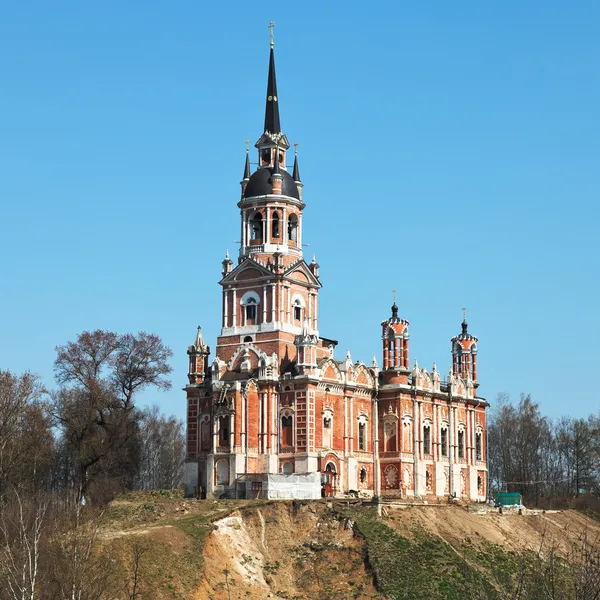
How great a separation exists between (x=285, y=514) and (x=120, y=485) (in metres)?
15.1

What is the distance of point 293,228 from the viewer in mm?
77000

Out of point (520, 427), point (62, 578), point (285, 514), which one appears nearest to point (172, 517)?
point (285, 514)

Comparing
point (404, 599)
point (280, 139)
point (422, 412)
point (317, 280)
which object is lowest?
point (404, 599)

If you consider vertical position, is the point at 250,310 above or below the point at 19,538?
above

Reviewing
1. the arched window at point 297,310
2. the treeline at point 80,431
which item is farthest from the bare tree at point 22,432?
the arched window at point 297,310

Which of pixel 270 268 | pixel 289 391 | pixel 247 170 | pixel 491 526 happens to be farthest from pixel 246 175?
pixel 491 526

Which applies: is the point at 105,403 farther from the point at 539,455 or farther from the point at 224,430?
the point at 539,455

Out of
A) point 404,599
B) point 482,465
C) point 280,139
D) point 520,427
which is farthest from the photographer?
point 520,427

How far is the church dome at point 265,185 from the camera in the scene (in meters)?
76.1

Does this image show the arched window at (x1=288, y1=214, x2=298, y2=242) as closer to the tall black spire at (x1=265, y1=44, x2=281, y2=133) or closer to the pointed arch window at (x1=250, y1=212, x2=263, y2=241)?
the pointed arch window at (x1=250, y1=212, x2=263, y2=241)

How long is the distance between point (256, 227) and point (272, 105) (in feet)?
26.2

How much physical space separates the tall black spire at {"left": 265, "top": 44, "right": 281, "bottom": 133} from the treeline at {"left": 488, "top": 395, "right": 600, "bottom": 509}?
121 ft

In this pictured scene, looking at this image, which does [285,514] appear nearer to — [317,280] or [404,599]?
[404,599]

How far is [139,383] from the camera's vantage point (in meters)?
77.6
